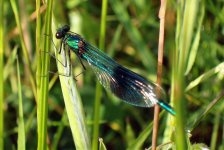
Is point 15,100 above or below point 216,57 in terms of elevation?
below

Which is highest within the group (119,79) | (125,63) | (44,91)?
(44,91)

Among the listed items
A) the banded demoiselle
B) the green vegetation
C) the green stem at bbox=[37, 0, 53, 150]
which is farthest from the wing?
the green stem at bbox=[37, 0, 53, 150]

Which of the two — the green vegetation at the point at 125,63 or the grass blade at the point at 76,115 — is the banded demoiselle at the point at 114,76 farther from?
the grass blade at the point at 76,115

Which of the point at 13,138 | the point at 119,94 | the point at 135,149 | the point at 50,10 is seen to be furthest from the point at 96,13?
the point at 50,10

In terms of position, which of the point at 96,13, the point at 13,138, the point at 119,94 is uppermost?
the point at 96,13

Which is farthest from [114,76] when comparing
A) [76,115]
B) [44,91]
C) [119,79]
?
[44,91]

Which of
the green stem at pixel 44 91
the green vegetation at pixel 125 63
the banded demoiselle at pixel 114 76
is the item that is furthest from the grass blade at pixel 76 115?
the banded demoiselle at pixel 114 76

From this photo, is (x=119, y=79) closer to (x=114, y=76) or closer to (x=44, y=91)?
(x=114, y=76)

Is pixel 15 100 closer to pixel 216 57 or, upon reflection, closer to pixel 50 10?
pixel 216 57
